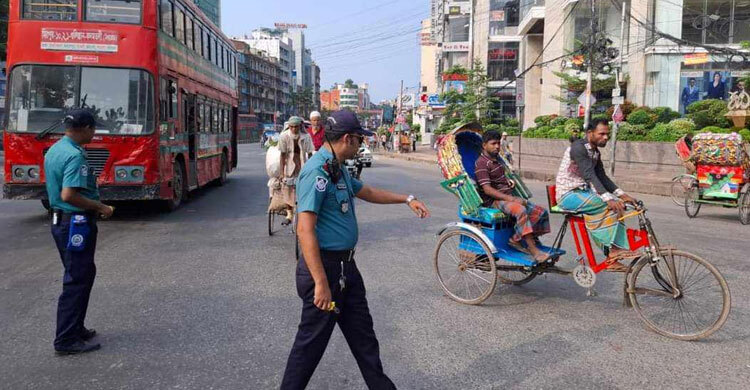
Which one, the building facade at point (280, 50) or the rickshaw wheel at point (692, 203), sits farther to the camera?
the building facade at point (280, 50)

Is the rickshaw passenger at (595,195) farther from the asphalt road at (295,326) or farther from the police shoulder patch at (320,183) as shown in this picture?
the police shoulder patch at (320,183)

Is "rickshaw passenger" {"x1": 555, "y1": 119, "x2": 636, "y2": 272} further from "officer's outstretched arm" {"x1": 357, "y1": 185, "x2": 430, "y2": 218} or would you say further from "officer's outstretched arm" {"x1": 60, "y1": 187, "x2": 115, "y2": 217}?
"officer's outstretched arm" {"x1": 60, "y1": 187, "x2": 115, "y2": 217}

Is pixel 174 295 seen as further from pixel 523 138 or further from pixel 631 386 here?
pixel 523 138

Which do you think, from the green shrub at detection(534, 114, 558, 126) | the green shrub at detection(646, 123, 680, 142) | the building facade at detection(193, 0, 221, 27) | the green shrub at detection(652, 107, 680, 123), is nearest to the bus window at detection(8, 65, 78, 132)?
the green shrub at detection(646, 123, 680, 142)

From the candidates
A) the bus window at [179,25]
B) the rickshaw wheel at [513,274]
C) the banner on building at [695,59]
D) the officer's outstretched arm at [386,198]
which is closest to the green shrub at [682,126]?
the banner on building at [695,59]

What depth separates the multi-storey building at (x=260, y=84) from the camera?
101m

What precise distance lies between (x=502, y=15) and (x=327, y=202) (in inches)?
2000

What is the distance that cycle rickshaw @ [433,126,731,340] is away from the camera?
4324 millimetres

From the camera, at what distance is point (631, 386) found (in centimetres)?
351

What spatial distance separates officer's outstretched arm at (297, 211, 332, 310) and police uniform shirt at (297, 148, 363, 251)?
0.16 ft

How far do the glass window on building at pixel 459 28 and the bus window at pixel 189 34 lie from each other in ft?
161

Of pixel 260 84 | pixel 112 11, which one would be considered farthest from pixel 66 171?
pixel 260 84

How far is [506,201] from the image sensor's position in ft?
17.6

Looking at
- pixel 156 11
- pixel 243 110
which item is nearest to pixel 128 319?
pixel 156 11
